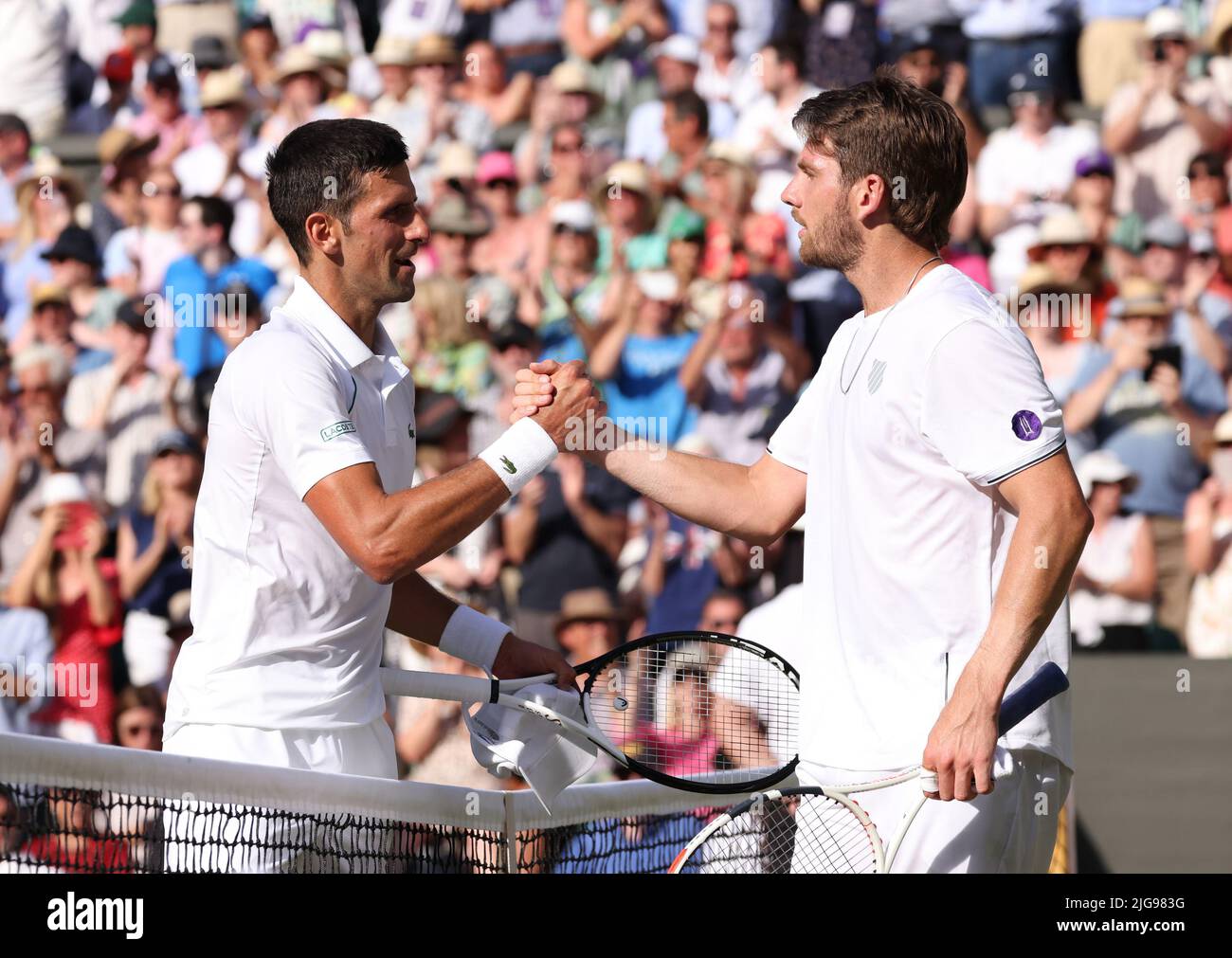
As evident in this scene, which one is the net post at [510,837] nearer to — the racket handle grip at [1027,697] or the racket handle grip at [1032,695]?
the racket handle grip at [1027,697]

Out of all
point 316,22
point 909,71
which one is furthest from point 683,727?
point 316,22

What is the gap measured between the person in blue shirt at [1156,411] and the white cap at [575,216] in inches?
89.6

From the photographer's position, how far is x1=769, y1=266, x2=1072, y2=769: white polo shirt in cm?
322

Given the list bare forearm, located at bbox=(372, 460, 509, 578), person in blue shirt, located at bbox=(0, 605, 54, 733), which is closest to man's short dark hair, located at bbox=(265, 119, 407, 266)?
bare forearm, located at bbox=(372, 460, 509, 578)

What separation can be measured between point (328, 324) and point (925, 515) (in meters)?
1.31

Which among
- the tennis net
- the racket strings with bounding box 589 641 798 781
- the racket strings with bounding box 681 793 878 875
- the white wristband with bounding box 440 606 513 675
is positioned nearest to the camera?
the tennis net

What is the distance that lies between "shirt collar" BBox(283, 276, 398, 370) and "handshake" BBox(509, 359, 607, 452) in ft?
1.10

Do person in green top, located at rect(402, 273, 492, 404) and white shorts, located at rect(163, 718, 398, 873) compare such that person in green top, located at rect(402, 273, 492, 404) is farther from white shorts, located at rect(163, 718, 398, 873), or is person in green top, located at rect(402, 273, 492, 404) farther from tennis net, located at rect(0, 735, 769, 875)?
white shorts, located at rect(163, 718, 398, 873)

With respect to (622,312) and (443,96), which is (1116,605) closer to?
(622,312)

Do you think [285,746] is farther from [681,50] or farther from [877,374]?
[681,50]

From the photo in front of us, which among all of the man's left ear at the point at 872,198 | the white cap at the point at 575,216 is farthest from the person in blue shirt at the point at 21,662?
the man's left ear at the point at 872,198

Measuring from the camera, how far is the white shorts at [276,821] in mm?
3244

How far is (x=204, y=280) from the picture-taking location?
8219 millimetres

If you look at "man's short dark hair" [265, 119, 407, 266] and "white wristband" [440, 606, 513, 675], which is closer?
"man's short dark hair" [265, 119, 407, 266]
